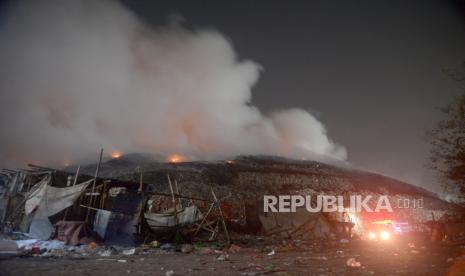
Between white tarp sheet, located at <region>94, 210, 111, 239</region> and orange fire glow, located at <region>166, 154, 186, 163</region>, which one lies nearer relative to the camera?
white tarp sheet, located at <region>94, 210, 111, 239</region>

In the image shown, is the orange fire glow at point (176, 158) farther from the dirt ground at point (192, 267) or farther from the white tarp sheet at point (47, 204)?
the dirt ground at point (192, 267)

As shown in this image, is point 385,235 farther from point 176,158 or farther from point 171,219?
point 176,158

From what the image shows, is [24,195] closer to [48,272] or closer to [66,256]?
[66,256]

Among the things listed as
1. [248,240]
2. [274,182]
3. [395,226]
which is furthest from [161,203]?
[274,182]

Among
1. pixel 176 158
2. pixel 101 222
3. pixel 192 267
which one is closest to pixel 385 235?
pixel 192 267

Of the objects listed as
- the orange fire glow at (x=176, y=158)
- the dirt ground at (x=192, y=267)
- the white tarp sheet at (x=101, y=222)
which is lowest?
the dirt ground at (x=192, y=267)

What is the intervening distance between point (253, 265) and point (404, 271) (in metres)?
4.09

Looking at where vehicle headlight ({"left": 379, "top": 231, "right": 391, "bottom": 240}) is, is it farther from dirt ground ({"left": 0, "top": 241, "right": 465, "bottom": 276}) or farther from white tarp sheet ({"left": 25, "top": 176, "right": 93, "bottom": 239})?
white tarp sheet ({"left": 25, "top": 176, "right": 93, "bottom": 239})

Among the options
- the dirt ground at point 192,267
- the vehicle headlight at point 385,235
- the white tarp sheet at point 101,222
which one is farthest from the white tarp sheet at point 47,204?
the vehicle headlight at point 385,235

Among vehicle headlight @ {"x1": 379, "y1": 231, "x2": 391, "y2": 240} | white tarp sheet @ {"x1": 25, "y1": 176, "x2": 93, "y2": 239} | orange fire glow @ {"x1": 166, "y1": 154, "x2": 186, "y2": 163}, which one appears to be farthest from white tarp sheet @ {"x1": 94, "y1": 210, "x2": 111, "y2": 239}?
orange fire glow @ {"x1": 166, "y1": 154, "x2": 186, "y2": 163}

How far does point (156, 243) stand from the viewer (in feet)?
48.2

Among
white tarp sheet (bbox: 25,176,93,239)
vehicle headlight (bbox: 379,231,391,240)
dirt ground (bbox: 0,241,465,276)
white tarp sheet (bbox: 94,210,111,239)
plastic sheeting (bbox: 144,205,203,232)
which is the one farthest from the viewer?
vehicle headlight (bbox: 379,231,391,240)

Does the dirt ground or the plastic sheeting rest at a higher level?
the plastic sheeting

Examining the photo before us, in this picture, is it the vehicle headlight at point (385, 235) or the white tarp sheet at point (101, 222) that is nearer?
the white tarp sheet at point (101, 222)
